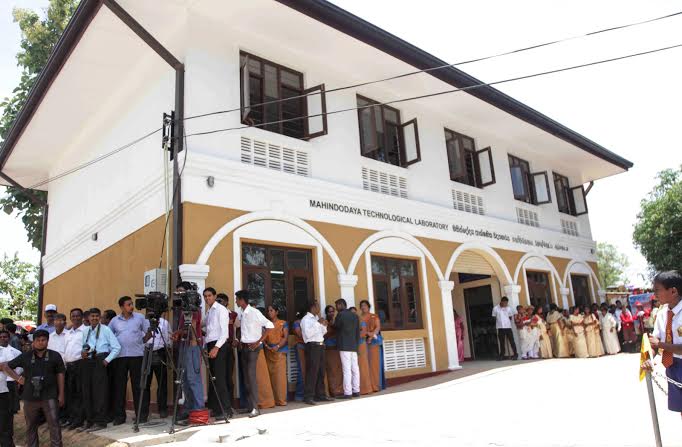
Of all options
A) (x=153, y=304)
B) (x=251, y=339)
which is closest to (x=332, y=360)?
(x=251, y=339)

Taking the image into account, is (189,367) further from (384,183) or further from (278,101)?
(384,183)

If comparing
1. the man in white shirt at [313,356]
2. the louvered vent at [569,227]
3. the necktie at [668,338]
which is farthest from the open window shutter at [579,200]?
the necktie at [668,338]

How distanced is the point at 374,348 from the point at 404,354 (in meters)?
1.53

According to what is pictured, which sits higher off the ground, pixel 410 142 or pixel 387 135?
pixel 387 135

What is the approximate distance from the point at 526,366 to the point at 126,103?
10154 mm

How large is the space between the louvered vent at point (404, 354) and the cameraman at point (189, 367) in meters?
4.57

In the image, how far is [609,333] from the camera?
1420cm

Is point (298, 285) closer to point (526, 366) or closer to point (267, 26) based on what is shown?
point (267, 26)

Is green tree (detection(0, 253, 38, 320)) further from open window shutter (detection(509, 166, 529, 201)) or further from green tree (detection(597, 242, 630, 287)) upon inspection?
green tree (detection(597, 242, 630, 287))

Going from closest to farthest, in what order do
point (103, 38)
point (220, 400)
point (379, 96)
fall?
1. point (220, 400)
2. point (103, 38)
3. point (379, 96)

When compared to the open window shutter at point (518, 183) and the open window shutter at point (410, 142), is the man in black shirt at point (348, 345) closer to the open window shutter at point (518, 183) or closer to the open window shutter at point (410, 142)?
the open window shutter at point (410, 142)

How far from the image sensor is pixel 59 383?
652 centimetres

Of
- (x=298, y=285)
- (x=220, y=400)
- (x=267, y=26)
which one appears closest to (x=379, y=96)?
(x=267, y=26)

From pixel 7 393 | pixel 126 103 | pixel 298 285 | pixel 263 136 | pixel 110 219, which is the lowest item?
pixel 7 393
